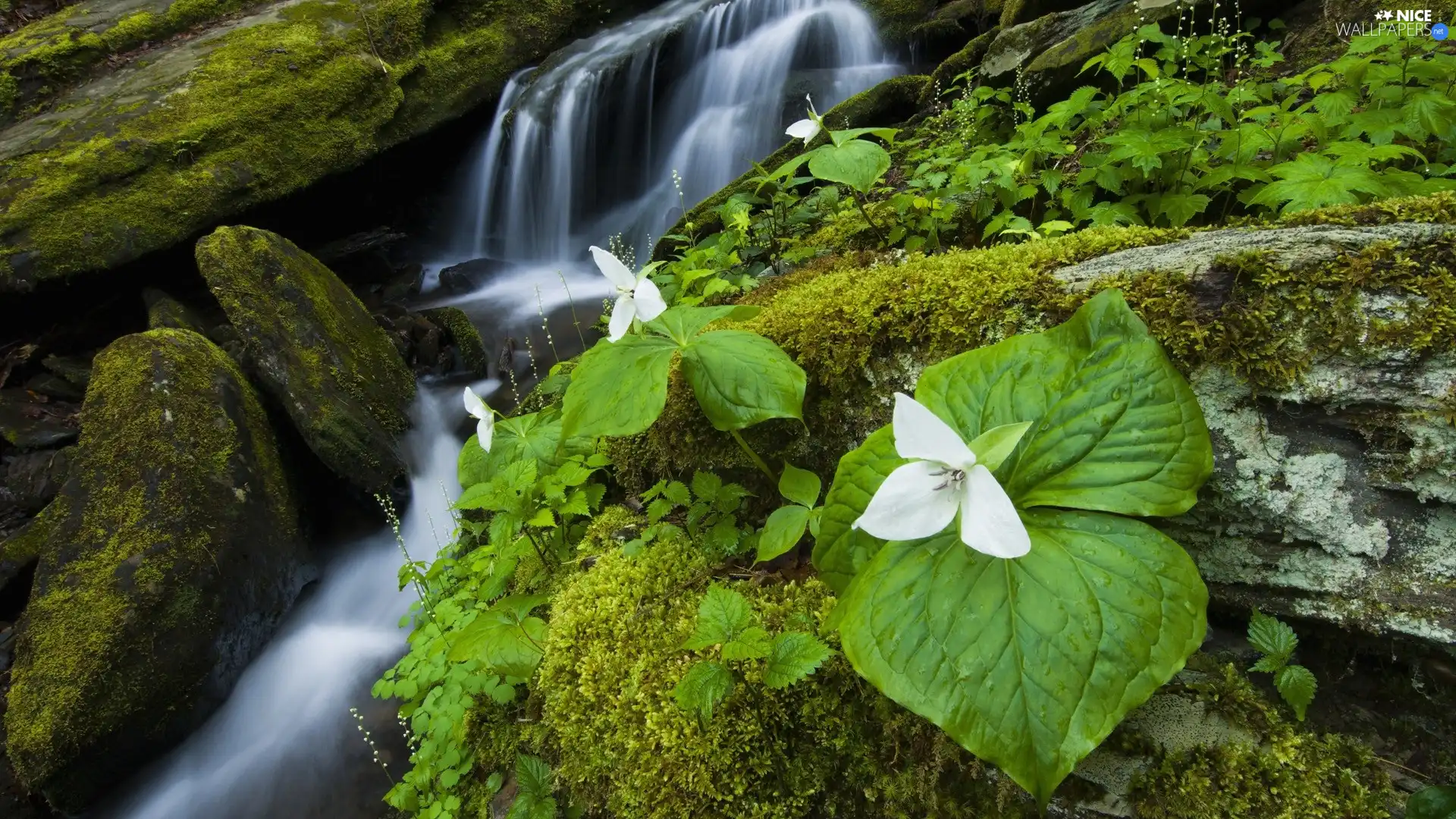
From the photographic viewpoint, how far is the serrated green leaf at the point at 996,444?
111 cm

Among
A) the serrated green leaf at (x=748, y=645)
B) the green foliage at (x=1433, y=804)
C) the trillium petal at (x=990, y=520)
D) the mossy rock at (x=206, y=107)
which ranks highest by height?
the mossy rock at (x=206, y=107)

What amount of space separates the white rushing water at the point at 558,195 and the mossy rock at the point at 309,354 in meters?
0.39

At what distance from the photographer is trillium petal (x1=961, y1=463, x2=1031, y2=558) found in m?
1.05

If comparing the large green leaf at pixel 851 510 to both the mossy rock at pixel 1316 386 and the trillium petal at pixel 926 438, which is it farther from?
the mossy rock at pixel 1316 386

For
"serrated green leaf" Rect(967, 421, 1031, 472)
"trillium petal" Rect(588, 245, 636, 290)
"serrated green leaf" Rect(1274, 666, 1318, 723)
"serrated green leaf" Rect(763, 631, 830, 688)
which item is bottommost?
"serrated green leaf" Rect(1274, 666, 1318, 723)

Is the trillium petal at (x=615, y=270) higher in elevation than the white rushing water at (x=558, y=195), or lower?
higher

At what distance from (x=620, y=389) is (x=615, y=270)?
0.33m

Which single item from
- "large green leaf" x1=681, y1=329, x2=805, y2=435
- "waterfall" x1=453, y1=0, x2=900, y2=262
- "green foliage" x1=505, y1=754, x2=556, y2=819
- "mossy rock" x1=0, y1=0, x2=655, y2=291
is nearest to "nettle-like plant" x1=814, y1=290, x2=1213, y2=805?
"large green leaf" x1=681, y1=329, x2=805, y2=435

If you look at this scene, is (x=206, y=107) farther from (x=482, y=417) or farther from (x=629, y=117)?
(x=482, y=417)

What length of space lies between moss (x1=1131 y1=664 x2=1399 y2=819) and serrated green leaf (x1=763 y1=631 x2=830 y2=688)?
2.23 ft

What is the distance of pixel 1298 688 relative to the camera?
1.38 m

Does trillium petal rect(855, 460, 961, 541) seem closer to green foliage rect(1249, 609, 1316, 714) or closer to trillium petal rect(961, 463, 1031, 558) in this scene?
trillium petal rect(961, 463, 1031, 558)

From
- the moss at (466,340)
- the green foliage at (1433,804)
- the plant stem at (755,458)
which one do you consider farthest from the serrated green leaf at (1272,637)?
the moss at (466,340)

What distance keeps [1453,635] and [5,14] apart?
14941 millimetres
